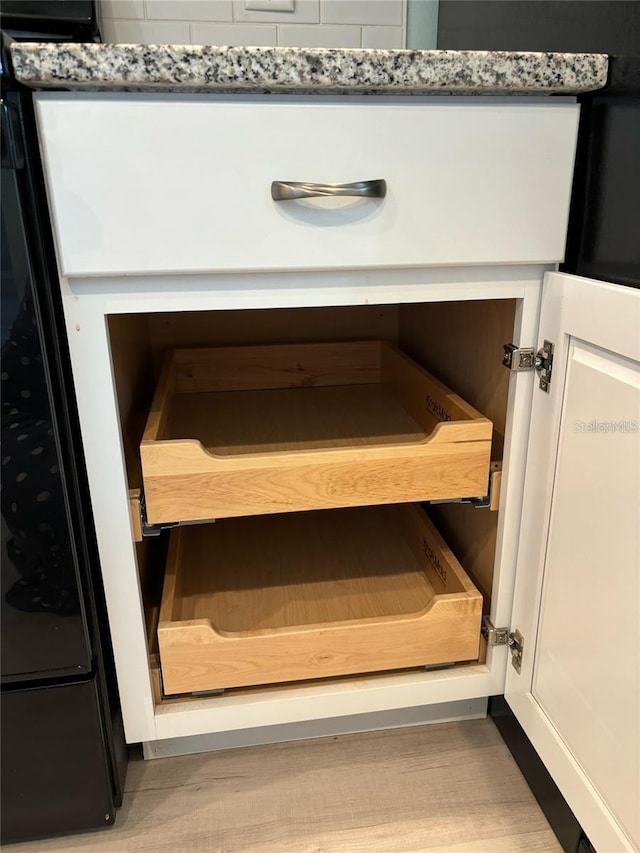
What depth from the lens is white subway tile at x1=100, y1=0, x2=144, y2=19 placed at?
1171mm

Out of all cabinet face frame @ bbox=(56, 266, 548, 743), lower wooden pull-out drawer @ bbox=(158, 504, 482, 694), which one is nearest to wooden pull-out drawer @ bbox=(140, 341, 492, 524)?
cabinet face frame @ bbox=(56, 266, 548, 743)

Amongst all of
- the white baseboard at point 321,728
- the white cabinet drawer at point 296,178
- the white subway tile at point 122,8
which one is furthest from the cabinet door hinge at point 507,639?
the white subway tile at point 122,8

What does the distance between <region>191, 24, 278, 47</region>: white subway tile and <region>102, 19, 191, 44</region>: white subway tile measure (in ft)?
0.08

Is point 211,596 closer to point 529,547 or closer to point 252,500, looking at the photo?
point 252,500

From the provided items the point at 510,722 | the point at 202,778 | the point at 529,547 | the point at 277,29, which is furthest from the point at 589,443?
the point at 277,29

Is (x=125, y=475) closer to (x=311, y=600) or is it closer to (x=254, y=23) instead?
(x=311, y=600)

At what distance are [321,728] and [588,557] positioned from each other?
56 cm

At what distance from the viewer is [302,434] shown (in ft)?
3.58

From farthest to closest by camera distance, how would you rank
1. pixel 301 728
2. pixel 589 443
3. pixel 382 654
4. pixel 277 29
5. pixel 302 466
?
pixel 277 29 < pixel 301 728 < pixel 382 654 < pixel 302 466 < pixel 589 443

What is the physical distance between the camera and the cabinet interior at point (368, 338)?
0.95m

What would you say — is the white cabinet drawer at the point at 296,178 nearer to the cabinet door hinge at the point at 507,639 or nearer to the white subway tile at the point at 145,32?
the cabinet door hinge at the point at 507,639

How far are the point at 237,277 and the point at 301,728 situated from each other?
732mm

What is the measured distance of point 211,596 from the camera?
42.6 inches

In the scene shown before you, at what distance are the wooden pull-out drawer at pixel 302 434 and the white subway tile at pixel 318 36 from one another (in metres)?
0.58
